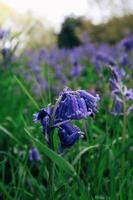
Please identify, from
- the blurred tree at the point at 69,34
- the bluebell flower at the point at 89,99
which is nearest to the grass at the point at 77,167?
the bluebell flower at the point at 89,99

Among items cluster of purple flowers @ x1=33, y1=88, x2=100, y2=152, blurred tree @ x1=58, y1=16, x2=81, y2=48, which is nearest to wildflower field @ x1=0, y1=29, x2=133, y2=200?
cluster of purple flowers @ x1=33, y1=88, x2=100, y2=152

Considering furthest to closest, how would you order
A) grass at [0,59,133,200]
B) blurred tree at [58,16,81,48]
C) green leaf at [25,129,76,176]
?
blurred tree at [58,16,81,48], grass at [0,59,133,200], green leaf at [25,129,76,176]

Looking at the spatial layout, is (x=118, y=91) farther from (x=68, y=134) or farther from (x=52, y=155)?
(x=52, y=155)

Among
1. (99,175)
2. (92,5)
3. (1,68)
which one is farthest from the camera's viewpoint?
(92,5)

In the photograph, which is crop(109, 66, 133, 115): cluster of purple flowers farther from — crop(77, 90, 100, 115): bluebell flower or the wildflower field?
crop(77, 90, 100, 115): bluebell flower

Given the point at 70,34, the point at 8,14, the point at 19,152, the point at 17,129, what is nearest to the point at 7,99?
the point at 17,129

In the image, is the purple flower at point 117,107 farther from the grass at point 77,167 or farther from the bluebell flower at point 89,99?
the bluebell flower at point 89,99

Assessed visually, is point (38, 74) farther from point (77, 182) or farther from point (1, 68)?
point (77, 182)

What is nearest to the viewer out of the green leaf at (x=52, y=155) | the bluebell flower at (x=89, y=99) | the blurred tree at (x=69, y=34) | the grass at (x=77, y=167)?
the green leaf at (x=52, y=155)
